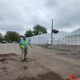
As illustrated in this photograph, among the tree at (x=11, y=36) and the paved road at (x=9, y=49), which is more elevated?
the tree at (x=11, y=36)

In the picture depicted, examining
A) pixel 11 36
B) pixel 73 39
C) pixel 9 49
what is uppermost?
pixel 11 36

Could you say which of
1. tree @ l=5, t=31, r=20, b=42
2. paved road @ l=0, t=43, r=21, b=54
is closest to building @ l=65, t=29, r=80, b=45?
paved road @ l=0, t=43, r=21, b=54

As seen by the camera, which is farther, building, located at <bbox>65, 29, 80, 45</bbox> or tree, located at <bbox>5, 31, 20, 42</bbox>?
tree, located at <bbox>5, 31, 20, 42</bbox>

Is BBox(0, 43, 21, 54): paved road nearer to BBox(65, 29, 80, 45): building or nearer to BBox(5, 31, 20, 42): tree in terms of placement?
BBox(65, 29, 80, 45): building

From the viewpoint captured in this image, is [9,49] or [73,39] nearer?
[9,49]

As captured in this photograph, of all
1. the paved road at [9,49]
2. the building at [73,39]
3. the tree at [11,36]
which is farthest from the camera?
the tree at [11,36]

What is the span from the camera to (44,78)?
10602 millimetres

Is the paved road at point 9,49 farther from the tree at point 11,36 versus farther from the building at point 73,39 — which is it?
the tree at point 11,36

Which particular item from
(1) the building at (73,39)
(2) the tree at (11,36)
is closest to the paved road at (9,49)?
(1) the building at (73,39)

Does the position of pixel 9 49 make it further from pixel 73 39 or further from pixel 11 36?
pixel 11 36

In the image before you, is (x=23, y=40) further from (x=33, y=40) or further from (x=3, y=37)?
(x=3, y=37)

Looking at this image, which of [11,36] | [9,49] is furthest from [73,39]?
[11,36]

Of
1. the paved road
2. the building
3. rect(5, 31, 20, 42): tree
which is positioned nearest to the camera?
the paved road

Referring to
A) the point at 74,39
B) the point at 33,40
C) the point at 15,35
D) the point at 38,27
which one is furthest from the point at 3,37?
the point at 74,39
